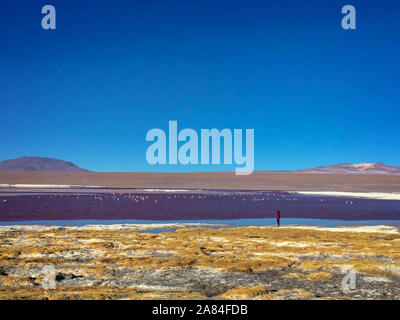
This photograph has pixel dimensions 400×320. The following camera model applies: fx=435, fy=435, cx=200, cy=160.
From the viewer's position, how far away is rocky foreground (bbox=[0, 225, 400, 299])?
39.5 feet

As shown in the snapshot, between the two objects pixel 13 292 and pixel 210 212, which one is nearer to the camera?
pixel 13 292

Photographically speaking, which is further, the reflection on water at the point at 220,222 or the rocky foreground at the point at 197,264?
the reflection on water at the point at 220,222

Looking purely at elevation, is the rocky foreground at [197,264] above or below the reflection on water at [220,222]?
above

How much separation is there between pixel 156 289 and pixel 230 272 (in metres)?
3.19

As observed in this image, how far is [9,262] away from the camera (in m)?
16.2

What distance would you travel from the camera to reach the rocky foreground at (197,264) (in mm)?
12055

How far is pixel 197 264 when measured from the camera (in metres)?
16.0

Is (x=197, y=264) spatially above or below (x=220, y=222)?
above

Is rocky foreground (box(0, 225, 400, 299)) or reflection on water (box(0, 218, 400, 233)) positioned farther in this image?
reflection on water (box(0, 218, 400, 233))

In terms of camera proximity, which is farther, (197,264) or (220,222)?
(220,222)

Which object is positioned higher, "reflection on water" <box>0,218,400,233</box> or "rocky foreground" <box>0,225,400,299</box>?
"rocky foreground" <box>0,225,400,299</box>

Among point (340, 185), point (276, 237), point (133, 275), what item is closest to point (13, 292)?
point (133, 275)
